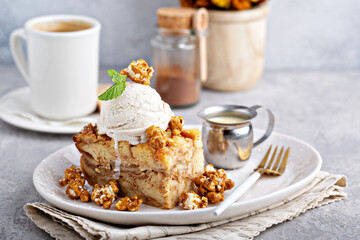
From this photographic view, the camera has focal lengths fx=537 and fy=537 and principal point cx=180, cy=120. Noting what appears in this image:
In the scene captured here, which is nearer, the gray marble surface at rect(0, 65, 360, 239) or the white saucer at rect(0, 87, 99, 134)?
the gray marble surface at rect(0, 65, 360, 239)

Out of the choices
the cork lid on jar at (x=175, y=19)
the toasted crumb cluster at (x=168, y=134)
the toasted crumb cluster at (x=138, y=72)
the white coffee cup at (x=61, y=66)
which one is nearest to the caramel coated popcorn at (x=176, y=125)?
the toasted crumb cluster at (x=168, y=134)

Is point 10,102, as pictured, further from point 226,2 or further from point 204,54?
point 226,2

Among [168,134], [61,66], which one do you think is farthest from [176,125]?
[61,66]

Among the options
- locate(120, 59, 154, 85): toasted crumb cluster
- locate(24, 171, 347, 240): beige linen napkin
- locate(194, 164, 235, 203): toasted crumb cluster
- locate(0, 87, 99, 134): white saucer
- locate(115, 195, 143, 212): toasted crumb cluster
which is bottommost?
locate(0, 87, 99, 134): white saucer

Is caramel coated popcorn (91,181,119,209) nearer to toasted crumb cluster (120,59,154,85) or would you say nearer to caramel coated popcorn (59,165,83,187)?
caramel coated popcorn (59,165,83,187)

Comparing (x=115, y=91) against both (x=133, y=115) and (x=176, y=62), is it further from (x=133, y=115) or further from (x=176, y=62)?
(x=176, y=62)

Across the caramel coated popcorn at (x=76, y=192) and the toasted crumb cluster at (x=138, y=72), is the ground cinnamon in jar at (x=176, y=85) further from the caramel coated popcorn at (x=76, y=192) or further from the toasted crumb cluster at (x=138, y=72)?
the caramel coated popcorn at (x=76, y=192)

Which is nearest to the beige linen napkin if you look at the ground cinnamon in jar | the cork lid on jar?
the ground cinnamon in jar
